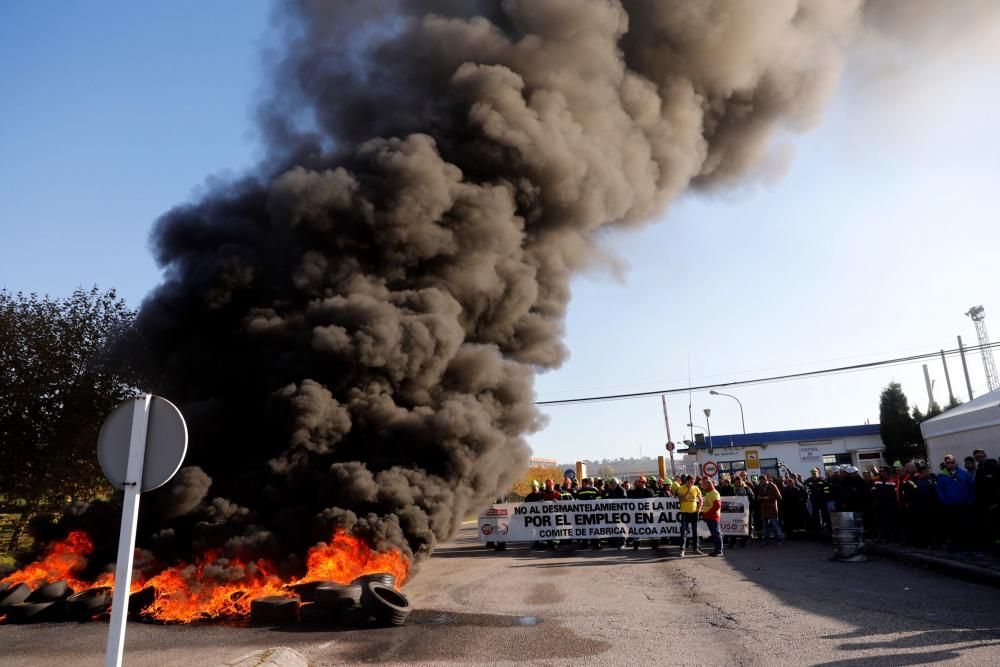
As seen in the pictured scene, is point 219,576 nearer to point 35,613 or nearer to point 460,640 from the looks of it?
point 35,613

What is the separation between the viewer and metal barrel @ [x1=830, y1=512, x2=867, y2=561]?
1141cm

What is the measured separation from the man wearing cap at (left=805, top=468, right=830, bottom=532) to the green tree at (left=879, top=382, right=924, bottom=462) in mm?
27278

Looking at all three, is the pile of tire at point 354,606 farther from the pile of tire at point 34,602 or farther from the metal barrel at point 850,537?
the metal barrel at point 850,537

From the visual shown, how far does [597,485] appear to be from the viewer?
56.2 ft

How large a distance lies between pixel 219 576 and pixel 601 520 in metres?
8.81

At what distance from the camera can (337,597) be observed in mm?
7910

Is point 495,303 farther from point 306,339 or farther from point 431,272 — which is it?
point 306,339

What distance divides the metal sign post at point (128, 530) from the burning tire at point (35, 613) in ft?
19.7

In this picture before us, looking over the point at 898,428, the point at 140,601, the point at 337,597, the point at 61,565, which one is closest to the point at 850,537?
the point at 337,597

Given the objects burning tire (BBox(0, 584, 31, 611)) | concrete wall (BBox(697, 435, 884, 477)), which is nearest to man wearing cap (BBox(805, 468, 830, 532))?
concrete wall (BBox(697, 435, 884, 477))

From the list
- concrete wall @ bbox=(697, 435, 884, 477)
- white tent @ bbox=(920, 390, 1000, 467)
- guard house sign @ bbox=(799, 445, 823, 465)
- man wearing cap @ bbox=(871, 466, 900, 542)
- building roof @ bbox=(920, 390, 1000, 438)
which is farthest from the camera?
guard house sign @ bbox=(799, 445, 823, 465)

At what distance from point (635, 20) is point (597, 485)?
41.0 ft

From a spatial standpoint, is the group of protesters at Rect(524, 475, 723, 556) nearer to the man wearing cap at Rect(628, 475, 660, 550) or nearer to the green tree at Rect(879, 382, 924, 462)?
the man wearing cap at Rect(628, 475, 660, 550)

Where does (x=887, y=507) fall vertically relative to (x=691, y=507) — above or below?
below
